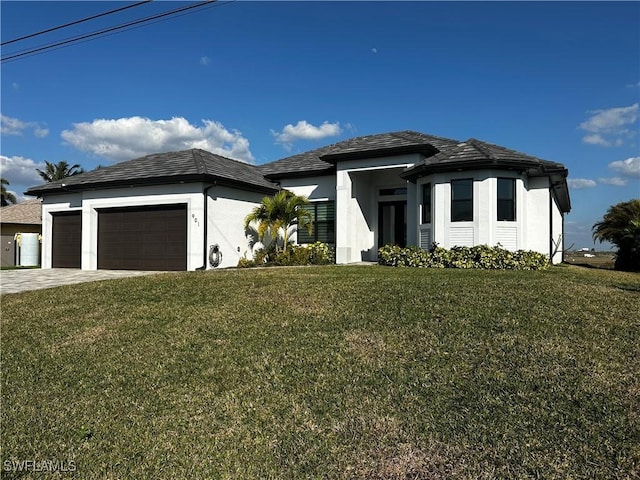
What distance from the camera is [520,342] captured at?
531 centimetres

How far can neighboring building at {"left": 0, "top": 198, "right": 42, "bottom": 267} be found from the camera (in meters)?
23.6

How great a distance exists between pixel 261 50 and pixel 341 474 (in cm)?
1445

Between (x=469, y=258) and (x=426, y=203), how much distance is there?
2723mm

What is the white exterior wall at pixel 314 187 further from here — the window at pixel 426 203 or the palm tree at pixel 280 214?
the window at pixel 426 203

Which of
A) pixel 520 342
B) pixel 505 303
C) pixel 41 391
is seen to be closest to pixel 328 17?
pixel 505 303

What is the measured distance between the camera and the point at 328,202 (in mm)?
18047

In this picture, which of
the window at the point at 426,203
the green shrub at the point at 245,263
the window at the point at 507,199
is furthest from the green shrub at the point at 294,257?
the window at the point at 507,199

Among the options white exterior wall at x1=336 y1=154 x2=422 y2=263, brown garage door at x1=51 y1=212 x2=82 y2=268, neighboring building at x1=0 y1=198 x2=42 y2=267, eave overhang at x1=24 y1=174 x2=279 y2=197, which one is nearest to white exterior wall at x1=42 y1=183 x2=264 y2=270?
eave overhang at x1=24 y1=174 x2=279 y2=197

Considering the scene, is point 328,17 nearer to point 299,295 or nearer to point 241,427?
point 299,295

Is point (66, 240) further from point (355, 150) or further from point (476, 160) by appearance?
point (476, 160)

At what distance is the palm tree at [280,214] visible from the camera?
16.5m

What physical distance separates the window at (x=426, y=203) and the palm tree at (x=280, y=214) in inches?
181

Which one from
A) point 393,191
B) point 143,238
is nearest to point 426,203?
point 393,191

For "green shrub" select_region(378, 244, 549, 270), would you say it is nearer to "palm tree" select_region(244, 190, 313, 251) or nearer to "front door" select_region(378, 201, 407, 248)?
"front door" select_region(378, 201, 407, 248)
